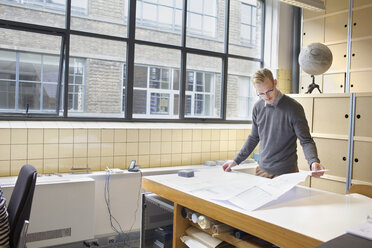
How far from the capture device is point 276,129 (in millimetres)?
2564

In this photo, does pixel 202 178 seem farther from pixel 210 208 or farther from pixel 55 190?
pixel 55 190

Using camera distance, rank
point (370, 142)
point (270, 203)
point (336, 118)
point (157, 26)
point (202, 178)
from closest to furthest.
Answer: point (270, 203), point (202, 178), point (370, 142), point (336, 118), point (157, 26)

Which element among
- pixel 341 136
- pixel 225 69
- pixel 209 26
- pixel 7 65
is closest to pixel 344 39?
pixel 341 136

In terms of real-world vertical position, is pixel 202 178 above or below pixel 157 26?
below

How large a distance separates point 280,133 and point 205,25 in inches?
103

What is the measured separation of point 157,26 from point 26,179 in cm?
284

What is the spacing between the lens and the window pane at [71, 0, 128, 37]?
11.7ft

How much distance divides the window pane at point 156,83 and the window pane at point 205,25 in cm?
42

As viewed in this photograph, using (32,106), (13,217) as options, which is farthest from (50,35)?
(13,217)

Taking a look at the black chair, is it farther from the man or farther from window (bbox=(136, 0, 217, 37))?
window (bbox=(136, 0, 217, 37))

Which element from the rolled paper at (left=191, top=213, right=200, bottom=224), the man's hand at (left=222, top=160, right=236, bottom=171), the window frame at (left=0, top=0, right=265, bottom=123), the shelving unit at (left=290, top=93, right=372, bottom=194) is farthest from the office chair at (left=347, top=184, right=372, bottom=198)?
the window frame at (left=0, top=0, right=265, bottom=123)

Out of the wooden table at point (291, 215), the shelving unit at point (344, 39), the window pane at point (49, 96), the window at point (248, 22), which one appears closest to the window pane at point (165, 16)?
the window at point (248, 22)

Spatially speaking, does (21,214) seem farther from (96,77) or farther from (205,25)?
(205,25)

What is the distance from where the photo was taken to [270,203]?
1679mm
